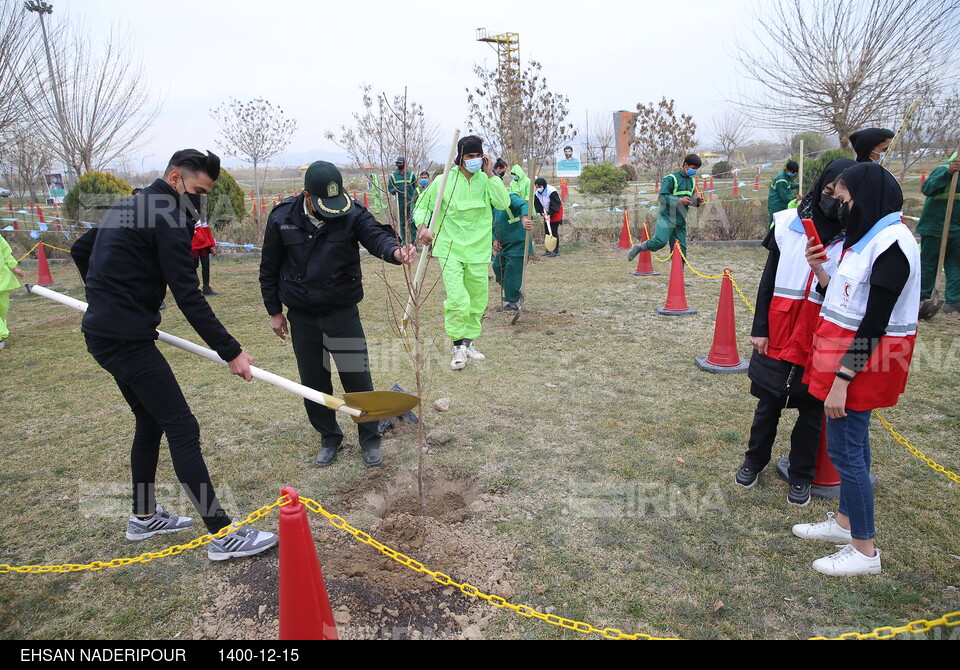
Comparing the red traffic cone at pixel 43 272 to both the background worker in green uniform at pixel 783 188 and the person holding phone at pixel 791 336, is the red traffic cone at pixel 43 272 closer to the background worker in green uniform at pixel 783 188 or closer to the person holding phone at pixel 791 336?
the person holding phone at pixel 791 336

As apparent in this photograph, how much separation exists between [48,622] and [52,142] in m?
13.4

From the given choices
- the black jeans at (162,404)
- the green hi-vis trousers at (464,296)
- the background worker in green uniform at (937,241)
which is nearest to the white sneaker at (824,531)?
the black jeans at (162,404)

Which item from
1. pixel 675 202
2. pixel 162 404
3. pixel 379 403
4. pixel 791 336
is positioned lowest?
pixel 379 403

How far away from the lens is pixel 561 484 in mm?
3619

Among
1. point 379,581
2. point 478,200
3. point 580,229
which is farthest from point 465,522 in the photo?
point 580,229

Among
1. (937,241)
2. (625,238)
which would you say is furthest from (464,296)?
(625,238)

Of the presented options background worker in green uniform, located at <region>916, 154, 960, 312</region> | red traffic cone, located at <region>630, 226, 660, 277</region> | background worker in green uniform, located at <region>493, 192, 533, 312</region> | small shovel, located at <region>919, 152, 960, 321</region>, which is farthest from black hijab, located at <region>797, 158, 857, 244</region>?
red traffic cone, located at <region>630, 226, 660, 277</region>

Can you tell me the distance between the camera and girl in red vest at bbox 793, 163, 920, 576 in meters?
2.43

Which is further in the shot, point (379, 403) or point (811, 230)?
point (379, 403)

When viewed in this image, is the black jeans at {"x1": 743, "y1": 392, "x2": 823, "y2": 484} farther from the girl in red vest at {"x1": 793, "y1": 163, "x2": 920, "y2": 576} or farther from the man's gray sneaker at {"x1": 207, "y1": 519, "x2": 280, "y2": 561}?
the man's gray sneaker at {"x1": 207, "y1": 519, "x2": 280, "y2": 561}

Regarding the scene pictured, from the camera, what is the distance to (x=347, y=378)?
150 inches

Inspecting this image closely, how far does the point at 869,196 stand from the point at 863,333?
1.94 feet

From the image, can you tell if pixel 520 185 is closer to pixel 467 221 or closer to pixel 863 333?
pixel 467 221

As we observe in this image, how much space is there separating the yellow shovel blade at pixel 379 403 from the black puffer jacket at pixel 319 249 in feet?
2.50
